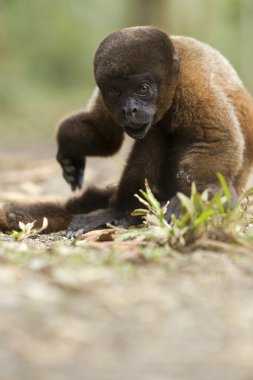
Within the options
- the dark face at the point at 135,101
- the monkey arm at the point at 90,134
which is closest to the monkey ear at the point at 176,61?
the dark face at the point at 135,101

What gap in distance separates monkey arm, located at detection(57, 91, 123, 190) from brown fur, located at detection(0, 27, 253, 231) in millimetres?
212

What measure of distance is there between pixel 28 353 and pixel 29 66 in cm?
2315

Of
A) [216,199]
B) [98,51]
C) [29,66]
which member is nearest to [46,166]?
[98,51]

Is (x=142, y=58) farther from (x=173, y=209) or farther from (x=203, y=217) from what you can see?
(x=203, y=217)

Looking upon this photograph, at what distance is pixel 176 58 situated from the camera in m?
5.70

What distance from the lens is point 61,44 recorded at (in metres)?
26.1

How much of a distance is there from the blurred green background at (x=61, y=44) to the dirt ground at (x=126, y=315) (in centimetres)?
1454

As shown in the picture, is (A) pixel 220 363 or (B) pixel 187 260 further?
(B) pixel 187 260

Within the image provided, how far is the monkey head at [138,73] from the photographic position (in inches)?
217

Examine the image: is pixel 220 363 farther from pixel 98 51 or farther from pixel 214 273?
pixel 98 51

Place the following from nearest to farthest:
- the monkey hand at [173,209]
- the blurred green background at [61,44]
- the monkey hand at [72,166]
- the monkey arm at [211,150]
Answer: the monkey hand at [173,209], the monkey arm at [211,150], the monkey hand at [72,166], the blurred green background at [61,44]

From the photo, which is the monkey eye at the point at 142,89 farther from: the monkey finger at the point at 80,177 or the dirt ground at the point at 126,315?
the dirt ground at the point at 126,315

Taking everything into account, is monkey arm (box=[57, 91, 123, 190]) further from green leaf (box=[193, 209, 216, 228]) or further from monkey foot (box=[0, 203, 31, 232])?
green leaf (box=[193, 209, 216, 228])

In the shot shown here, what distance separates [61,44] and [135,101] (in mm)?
20976
